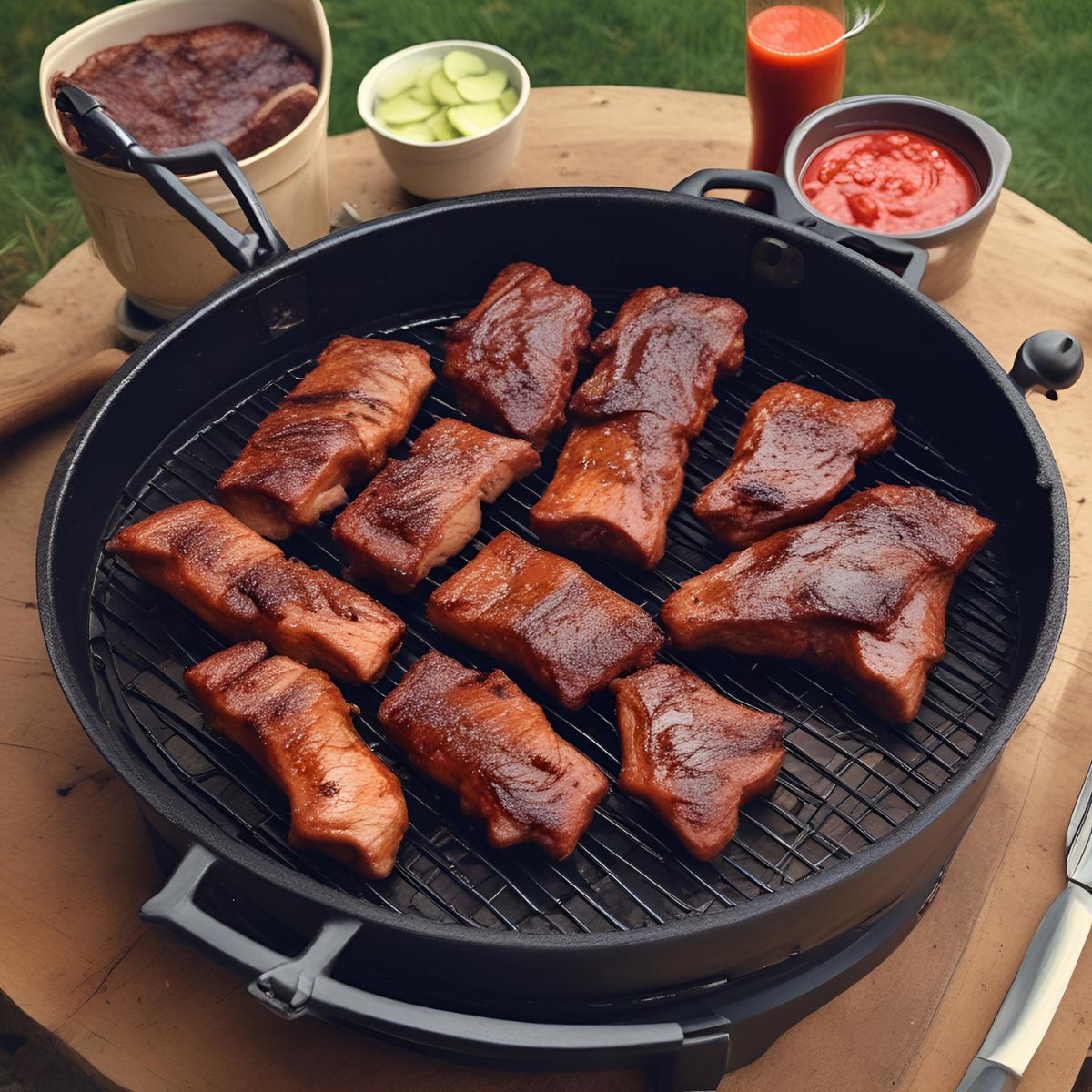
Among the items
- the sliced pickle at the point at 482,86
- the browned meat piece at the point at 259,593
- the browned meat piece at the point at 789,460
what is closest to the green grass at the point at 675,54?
the sliced pickle at the point at 482,86

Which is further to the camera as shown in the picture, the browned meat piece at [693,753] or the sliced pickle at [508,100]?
the sliced pickle at [508,100]

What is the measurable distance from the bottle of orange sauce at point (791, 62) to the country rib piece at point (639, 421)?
1072mm

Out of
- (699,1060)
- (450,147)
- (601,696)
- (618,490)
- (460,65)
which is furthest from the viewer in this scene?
(460,65)

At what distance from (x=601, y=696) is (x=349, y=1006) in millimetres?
1036

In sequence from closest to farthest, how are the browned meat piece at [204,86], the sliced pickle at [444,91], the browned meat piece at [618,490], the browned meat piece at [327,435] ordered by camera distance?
the browned meat piece at [618,490]
the browned meat piece at [327,435]
the browned meat piece at [204,86]
the sliced pickle at [444,91]

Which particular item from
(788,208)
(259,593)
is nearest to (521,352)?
(788,208)

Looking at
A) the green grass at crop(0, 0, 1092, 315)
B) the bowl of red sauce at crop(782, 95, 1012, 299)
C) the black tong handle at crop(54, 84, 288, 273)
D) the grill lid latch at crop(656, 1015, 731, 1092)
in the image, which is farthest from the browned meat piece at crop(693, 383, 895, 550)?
the green grass at crop(0, 0, 1092, 315)

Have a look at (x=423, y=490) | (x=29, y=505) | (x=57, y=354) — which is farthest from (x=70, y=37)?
(x=423, y=490)

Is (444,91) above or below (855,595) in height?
above

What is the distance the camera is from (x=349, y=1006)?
205 cm

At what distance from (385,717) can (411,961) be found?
59cm

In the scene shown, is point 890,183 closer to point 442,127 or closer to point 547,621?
point 442,127

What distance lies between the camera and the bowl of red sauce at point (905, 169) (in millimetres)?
3791

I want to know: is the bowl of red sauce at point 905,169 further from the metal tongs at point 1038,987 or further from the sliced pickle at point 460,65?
the metal tongs at point 1038,987
